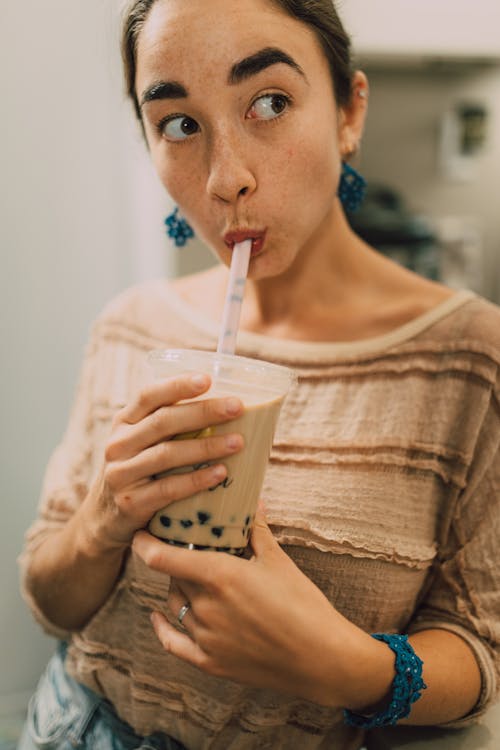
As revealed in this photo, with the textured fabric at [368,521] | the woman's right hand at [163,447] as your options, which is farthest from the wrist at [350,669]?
the woman's right hand at [163,447]

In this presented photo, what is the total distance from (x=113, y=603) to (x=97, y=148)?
0.97 metres

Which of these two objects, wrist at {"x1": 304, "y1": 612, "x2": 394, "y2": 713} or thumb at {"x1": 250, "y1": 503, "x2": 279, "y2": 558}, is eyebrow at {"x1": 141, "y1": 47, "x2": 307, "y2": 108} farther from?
wrist at {"x1": 304, "y1": 612, "x2": 394, "y2": 713}

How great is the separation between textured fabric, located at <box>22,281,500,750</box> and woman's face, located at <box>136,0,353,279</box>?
217 mm

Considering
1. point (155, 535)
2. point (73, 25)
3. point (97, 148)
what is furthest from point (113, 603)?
point (73, 25)

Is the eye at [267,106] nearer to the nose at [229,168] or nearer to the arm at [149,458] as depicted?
the nose at [229,168]

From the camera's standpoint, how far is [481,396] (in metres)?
0.88

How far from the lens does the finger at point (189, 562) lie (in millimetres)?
623

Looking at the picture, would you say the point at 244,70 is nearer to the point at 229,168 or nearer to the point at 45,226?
the point at 229,168

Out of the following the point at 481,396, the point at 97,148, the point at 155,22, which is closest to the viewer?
the point at 155,22

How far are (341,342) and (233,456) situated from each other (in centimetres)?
40

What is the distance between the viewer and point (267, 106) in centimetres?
78

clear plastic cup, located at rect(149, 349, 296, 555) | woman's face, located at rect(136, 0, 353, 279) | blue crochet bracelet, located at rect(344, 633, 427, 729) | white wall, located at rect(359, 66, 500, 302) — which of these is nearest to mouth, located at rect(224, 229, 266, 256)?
woman's face, located at rect(136, 0, 353, 279)

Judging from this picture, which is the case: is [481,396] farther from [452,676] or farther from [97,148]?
[97,148]

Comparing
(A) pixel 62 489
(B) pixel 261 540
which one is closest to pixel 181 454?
(B) pixel 261 540
